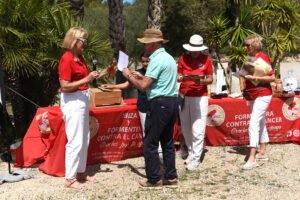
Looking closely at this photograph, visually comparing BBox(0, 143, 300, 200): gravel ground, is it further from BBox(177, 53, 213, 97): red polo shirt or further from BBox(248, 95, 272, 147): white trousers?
BBox(177, 53, 213, 97): red polo shirt

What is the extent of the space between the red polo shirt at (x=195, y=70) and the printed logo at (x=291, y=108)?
1.96 metres

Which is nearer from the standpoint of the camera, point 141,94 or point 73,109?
point 73,109

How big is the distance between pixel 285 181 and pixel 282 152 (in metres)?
1.34

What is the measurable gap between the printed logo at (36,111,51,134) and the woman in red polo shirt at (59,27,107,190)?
2.49 ft

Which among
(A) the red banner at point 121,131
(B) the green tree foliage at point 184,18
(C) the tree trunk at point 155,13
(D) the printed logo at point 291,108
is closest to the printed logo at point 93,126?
(A) the red banner at point 121,131

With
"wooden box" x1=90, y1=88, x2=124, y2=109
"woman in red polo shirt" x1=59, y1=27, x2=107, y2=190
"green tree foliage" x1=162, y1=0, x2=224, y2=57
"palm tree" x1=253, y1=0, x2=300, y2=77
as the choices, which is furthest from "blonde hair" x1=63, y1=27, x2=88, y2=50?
"green tree foliage" x1=162, y1=0, x2=224, y2=57

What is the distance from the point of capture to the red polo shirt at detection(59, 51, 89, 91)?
156 inches

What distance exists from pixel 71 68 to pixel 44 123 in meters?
1.22

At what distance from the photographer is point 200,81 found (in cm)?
486

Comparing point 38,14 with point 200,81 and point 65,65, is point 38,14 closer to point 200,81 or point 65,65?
point 65,65

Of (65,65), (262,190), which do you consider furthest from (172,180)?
(65,65)

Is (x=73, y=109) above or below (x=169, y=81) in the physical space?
below

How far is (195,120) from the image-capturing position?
16.6 feet

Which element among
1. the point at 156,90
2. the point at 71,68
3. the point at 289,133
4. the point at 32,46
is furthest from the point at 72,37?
the point at 289,133
